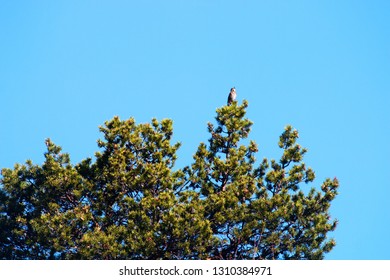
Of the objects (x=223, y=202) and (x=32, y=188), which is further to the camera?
(x=32, y=188)

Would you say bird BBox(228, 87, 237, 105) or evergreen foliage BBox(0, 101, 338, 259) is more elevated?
bird BBox(228, 87, 237, 105)

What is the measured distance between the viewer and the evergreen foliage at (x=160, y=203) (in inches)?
940

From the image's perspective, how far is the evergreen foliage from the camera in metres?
23.9

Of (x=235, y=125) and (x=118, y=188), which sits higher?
(x=235, y=125)

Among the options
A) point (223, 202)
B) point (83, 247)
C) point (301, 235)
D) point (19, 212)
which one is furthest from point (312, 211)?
point (19, 212)

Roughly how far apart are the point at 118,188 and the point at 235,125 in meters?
3.87

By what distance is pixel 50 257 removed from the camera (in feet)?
81.8

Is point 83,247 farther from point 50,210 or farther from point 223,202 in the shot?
point 223,202

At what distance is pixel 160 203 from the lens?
24.0 metres

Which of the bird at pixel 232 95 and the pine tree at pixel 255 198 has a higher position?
the bird at pixel 232 95

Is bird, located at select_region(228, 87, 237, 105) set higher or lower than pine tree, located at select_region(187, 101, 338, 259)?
higher

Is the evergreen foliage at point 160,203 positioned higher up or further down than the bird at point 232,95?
further down
